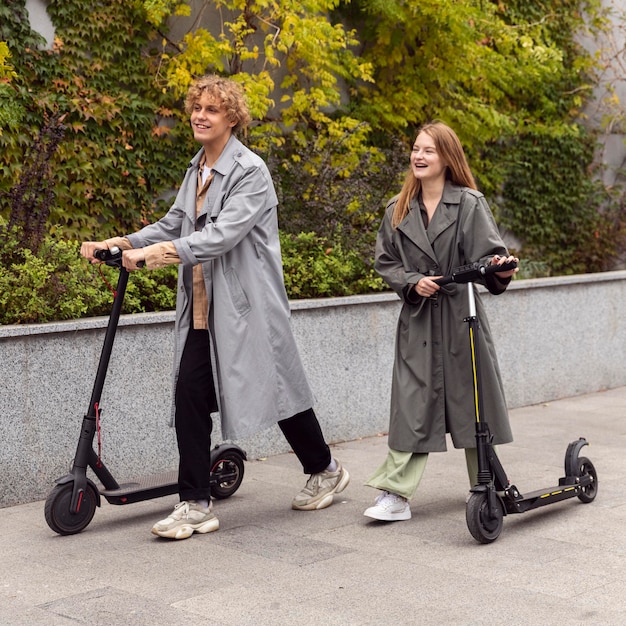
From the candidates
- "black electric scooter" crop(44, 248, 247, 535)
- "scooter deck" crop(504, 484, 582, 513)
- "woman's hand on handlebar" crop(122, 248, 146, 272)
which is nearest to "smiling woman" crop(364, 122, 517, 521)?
"scooter deck" crop(504, 484, 582, 513)

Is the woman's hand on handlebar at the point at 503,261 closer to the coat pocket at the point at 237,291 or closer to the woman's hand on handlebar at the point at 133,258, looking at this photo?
the coat pocket at the point at 237,291

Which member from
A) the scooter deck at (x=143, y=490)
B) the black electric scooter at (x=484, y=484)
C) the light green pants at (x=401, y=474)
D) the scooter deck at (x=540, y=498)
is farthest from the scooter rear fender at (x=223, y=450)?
the scooter deck at (x=540, y=498)

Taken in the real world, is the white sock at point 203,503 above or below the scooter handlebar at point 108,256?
below

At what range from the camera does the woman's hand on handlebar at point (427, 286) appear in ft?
16.3

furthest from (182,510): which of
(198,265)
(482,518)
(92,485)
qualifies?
(482,518)

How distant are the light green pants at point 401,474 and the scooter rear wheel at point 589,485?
62cm

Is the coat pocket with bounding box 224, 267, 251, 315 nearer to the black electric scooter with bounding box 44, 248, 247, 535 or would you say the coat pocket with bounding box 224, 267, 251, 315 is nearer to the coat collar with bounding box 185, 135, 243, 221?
the coat collar with bounding box 185, 135, 243, 221

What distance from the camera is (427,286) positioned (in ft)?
16.3

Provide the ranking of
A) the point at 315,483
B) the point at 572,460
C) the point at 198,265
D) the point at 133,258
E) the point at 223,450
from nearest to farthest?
the point at 133,258 < the point at 198,265 < the point at 572,460 < the point at 315,483 < the point at 223,450

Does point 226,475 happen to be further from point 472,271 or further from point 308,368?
point 472,271

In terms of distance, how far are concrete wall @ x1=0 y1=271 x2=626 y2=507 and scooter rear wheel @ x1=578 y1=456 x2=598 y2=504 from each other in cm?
218

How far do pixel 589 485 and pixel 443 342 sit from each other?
3.83ft

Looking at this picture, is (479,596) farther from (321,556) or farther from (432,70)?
(432,70)

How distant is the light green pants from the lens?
516cm
